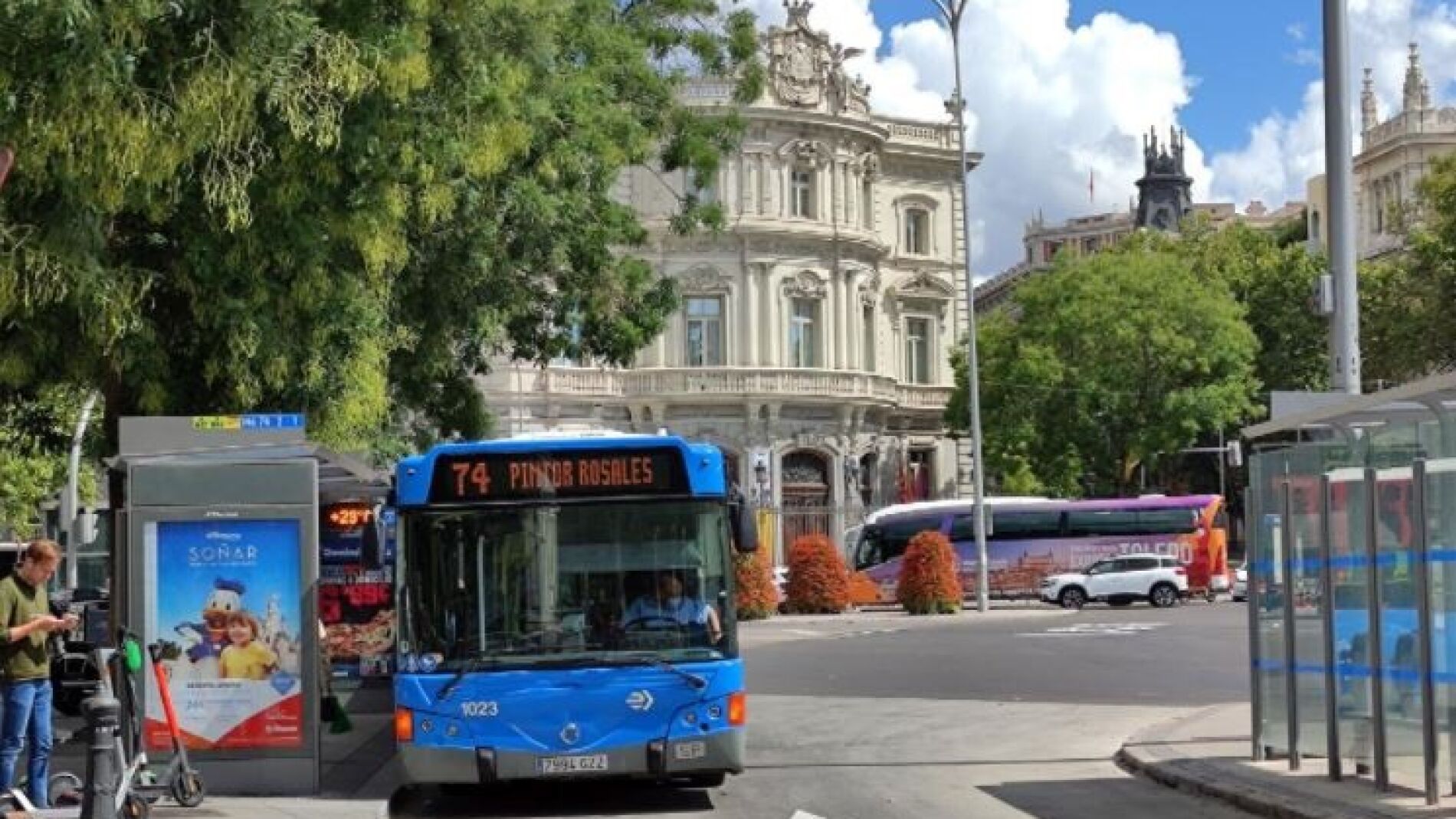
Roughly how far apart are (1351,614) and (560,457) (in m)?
5.75

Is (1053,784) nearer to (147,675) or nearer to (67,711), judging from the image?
(147,675)

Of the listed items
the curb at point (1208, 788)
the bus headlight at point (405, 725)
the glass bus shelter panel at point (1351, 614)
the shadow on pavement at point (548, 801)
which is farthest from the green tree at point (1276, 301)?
the bus headlight at point (405, 725)

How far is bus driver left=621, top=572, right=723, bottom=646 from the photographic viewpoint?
14531 mm

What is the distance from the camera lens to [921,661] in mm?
31984

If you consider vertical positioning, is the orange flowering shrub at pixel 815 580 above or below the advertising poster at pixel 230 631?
below

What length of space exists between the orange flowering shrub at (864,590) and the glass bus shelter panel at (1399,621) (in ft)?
143

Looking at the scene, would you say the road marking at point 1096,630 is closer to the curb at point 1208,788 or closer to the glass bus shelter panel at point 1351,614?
the curb at point 1208,788

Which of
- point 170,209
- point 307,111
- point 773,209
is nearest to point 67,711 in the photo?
point 170,209

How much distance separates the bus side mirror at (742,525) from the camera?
14.7m

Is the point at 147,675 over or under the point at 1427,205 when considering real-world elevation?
under

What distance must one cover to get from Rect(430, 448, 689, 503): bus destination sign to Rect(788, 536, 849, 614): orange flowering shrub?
39245 mm

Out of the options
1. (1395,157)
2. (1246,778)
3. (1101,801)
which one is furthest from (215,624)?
(1395,157)

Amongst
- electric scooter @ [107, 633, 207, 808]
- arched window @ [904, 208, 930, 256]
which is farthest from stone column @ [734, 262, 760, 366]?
electric scooter @ [107, 633, 207, 808]

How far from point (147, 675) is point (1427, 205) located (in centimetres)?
5589
